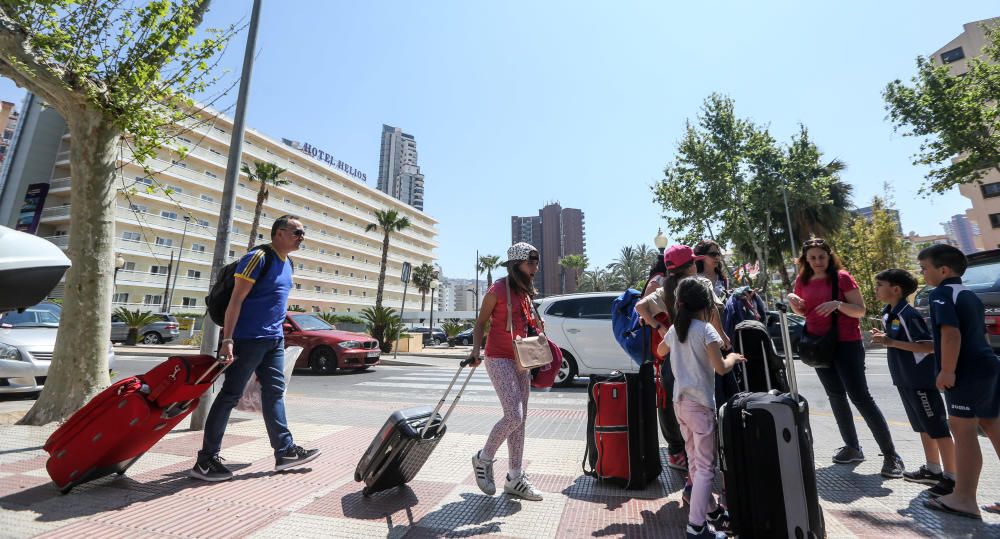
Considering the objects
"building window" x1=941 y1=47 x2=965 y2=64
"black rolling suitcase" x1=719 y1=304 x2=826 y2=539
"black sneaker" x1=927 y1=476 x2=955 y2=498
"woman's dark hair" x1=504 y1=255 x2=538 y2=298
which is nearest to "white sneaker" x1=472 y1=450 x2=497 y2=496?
"woman's dark hair" x1=504 y1=255 x2=538 y2=298

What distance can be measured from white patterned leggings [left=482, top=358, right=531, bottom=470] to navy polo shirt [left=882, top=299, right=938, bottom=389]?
262 cm

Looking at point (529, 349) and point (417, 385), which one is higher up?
point (529, 349)

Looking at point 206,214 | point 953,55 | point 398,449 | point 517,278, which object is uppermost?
point 953,55

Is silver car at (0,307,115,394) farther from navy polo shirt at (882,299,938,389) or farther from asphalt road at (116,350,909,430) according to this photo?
navy polo shirt at (882,299,938,389)

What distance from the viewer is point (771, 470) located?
2.01 meters

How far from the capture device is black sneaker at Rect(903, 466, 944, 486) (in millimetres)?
3078

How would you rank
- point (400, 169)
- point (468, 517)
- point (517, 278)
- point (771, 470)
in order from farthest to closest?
point (400, 169)
point (517, 278)
point (468, 517)
point (771, 470)

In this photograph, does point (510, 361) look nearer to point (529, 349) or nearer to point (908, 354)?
point (529, 349)

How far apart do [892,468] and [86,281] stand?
7438 mm

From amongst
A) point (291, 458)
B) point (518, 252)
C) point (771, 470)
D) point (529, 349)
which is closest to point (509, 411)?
point (529, 349)

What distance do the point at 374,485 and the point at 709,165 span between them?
28.0 metres

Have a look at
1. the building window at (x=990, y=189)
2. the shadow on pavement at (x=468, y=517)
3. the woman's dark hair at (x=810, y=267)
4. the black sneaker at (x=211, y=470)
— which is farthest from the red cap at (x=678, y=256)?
the building window at (x=990, y=189)

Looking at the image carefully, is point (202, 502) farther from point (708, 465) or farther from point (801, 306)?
point (801, 306)

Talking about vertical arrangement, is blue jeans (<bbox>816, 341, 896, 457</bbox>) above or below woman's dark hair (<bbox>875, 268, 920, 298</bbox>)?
below
